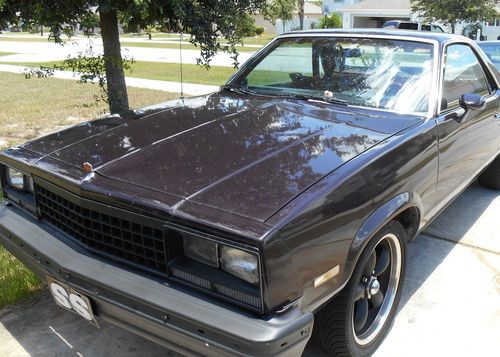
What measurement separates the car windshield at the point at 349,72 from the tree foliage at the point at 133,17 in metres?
1.02

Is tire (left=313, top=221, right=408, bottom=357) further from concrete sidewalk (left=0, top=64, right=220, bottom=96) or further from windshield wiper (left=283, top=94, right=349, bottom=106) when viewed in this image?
concrete sidewalk (left=0, top=64, right=220, bottom=96)

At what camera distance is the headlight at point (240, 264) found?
1.94 m

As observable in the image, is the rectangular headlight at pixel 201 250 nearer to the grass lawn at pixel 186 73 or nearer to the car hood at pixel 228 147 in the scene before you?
the car hood at pixel 228 147

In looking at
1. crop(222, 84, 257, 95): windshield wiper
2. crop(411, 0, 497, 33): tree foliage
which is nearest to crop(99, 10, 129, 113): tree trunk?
crop(222, 84, 257, 95): windshield wiper

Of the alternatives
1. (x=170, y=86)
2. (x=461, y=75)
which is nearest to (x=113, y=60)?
(x=461, y=75)

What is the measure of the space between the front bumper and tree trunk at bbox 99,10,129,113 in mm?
3338

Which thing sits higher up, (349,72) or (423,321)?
(349,72)

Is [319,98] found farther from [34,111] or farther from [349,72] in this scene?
[34,111]

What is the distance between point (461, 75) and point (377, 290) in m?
1.97

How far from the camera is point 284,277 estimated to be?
1918 mm

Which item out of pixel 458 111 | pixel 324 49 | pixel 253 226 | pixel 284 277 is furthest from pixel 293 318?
pixel 324 49

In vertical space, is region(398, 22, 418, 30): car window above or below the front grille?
above

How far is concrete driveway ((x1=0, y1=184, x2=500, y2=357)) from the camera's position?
8.95 feet

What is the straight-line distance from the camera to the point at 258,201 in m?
2.06
